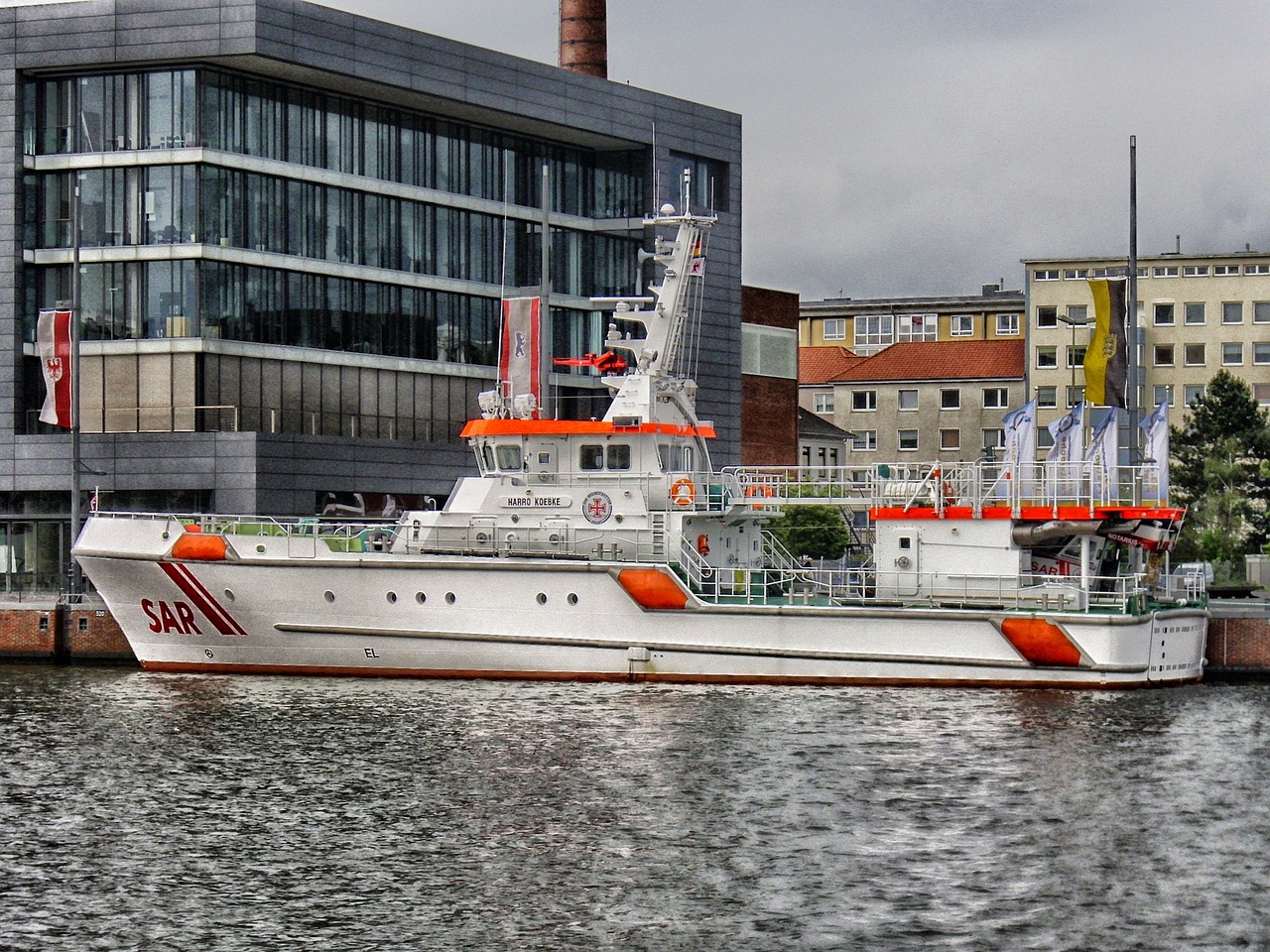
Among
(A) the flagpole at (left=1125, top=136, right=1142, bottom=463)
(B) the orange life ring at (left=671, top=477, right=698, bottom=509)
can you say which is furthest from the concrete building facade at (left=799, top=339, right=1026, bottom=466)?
(B) the orange life ring at (left=671, top=477, right=698, bottom=509)

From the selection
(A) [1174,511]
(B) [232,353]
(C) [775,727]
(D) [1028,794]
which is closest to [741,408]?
(B) [232,353]

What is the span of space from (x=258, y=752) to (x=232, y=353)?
3018 cm

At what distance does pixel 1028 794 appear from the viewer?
2542cm

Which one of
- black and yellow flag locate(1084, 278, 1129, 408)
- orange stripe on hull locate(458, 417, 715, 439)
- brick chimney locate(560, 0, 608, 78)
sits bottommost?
orange stripe on hull locate(458, 417, 715, 439)

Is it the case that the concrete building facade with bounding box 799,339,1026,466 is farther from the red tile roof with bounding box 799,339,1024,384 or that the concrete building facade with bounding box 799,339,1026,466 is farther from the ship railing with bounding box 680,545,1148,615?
the ship railing with bounding box 680,545,1148,615

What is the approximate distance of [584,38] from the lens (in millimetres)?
69875

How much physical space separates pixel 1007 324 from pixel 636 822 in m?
96.8

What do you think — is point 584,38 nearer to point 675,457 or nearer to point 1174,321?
point 675,457

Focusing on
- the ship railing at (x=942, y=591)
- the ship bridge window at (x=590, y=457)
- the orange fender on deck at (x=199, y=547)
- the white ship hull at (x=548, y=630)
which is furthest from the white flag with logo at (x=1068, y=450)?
the orange fender on deck at (x=199, y=547)

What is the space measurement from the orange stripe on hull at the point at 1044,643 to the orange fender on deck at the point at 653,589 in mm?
6438

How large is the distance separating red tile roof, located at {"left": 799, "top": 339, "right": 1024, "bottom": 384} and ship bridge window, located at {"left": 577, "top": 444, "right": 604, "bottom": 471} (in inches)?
2586

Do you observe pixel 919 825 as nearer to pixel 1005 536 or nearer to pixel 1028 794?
pixel 1028 794

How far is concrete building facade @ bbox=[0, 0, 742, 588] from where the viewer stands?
5638 centimetres

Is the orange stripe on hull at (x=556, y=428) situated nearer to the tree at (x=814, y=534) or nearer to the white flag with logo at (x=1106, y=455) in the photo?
the white flag with logo at (x=1106, y=455)
